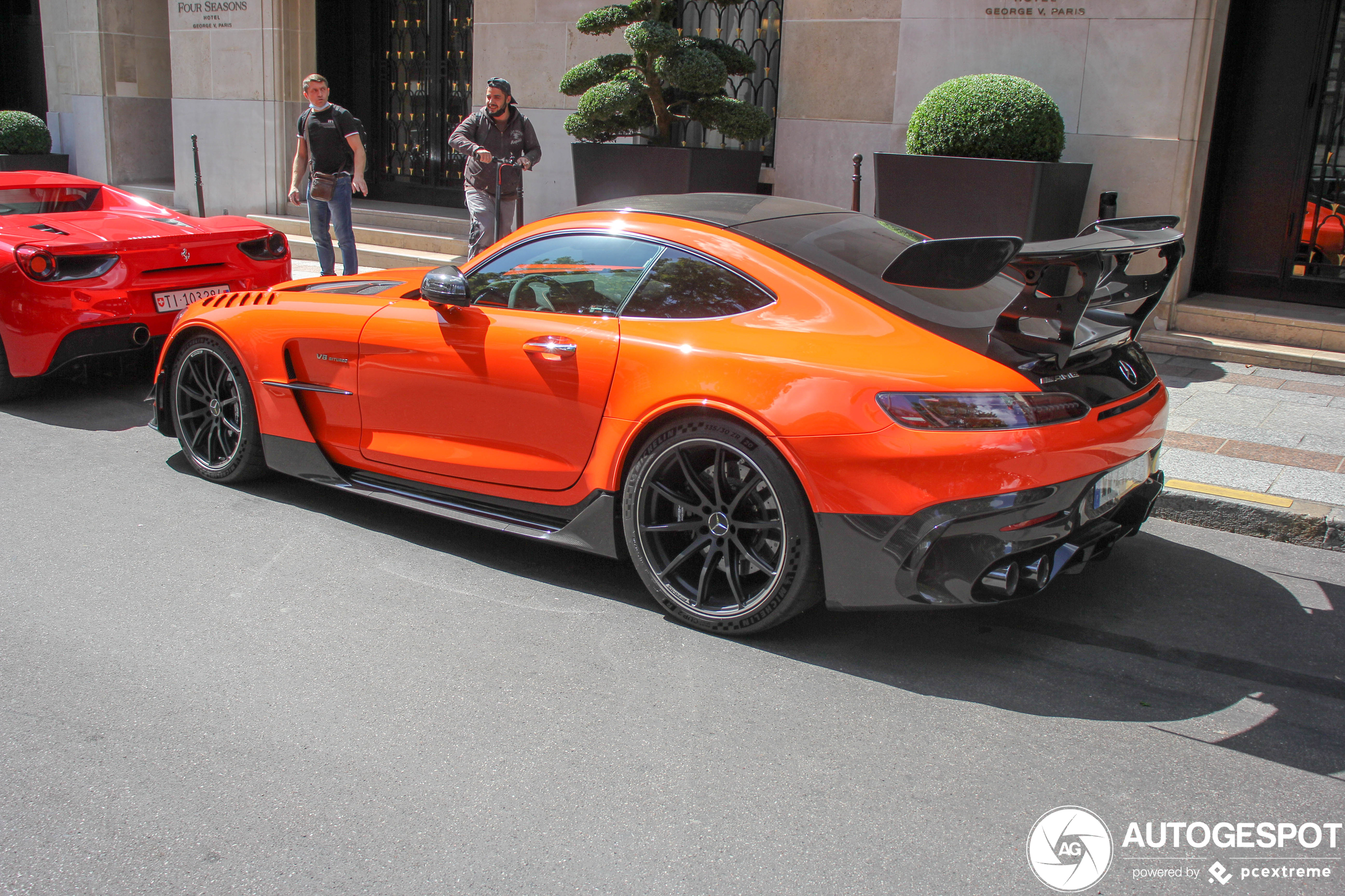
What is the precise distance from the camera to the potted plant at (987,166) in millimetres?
8383

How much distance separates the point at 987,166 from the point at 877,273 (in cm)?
506

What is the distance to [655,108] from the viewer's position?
1019 centimetres

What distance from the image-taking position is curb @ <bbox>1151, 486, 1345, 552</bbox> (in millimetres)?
4859

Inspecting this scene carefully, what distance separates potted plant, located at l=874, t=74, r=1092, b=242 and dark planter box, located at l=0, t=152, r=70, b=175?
41.4 feet

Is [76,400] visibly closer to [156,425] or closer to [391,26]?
[156,425]

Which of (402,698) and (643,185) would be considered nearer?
(402,698)

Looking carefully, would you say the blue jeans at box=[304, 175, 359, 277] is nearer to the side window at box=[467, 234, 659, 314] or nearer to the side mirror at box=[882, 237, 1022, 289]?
the side window at box=[467, 234, 659, 314]

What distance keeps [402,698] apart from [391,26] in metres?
13.2

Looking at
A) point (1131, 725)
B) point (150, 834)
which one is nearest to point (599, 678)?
point (150, 834)

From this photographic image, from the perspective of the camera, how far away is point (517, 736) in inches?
124

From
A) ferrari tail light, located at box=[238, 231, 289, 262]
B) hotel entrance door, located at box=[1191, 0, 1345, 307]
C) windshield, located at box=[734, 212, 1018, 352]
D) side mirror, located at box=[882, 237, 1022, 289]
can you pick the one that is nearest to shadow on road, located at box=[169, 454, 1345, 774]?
windshield, located at box=[734, 212, 1018, 352]

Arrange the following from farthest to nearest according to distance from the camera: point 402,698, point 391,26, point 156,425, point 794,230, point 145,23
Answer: point 145,23 → point 391,26 → point 156,425 → point 794,230 → point 402,698

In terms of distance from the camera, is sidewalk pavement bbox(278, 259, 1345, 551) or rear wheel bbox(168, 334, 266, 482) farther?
rear wheel bbox(168, 334, 266, 482)

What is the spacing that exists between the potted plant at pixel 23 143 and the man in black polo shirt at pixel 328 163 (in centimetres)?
853
